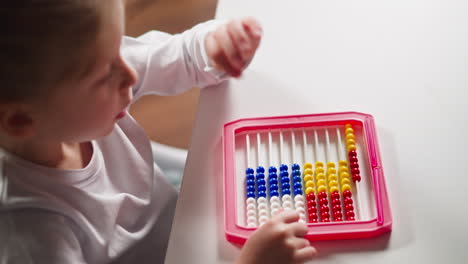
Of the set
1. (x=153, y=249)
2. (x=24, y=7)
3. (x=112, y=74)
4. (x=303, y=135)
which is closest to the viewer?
(x=24, y=7)

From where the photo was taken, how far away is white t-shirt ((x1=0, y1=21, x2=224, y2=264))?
1.85 ft

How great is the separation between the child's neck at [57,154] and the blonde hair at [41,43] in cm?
13

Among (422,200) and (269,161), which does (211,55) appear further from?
(422,200)

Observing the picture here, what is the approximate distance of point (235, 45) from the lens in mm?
641

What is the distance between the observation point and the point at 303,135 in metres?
0.62

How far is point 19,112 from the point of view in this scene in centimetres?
48

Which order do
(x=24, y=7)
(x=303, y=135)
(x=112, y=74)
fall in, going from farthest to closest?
(x=303, y=135)
(x=112, y=74)
(x=24, y=7)

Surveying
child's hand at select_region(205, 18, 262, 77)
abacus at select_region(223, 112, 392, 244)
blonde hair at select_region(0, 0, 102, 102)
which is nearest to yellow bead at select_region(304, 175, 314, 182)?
abacus at select_region(223, 112, 392, 244)

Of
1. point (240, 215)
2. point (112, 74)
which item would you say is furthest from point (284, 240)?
point (112, 74)

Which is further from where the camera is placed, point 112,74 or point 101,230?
point 101,230

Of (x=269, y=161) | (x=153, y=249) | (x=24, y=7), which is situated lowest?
(x=153, y=249)

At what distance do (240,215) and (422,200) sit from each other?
0.20m

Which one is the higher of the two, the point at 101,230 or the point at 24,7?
the point at 24,7

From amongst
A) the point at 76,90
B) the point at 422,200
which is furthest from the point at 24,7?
the point at 422,200
